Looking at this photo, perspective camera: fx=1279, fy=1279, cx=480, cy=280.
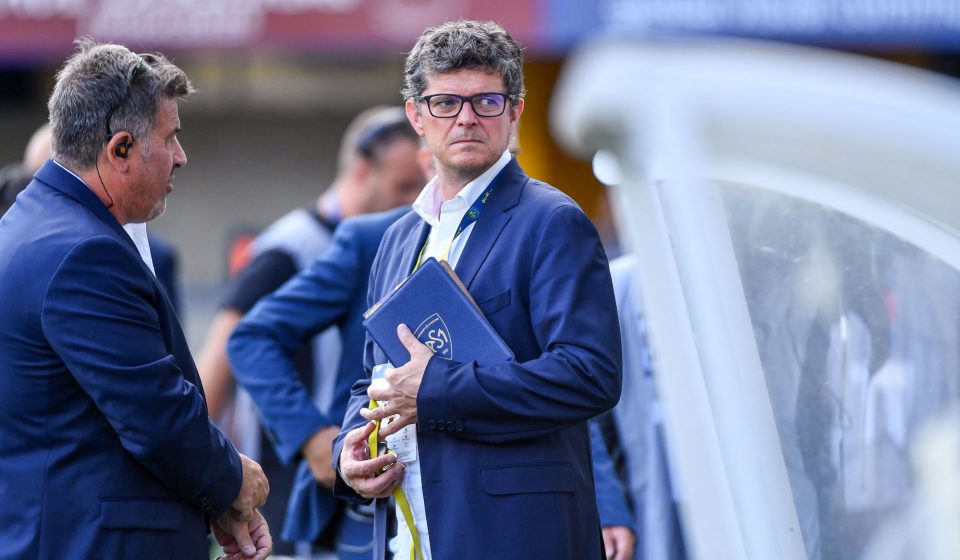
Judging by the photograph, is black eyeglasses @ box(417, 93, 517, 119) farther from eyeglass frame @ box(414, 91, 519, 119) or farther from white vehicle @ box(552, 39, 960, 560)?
white vehicle @ box(552, 39, 960, 560)

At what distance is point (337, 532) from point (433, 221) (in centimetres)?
132

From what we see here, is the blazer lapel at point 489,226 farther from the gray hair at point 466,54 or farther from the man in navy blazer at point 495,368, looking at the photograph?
the gray hair at point 466,54

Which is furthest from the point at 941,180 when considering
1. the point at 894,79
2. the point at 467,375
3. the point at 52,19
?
the point at 52,19

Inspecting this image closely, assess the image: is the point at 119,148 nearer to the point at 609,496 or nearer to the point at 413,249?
the point at 413,249

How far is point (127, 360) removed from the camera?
2.62 m

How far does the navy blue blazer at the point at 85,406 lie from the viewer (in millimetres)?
2586

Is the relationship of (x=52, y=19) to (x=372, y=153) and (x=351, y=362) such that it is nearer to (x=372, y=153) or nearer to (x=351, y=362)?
(x=372, y=153)

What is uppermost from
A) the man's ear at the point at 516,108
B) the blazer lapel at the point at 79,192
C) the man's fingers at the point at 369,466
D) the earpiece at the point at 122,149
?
the man's ear at the point at 516,108

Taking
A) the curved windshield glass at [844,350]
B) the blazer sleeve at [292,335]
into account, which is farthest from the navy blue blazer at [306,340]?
the curved windshield glass at [844,350]

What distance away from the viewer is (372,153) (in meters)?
4.70

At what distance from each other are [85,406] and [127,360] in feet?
0.46

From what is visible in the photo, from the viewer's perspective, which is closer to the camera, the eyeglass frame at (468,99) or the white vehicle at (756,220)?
the white vehicle at (756,220)

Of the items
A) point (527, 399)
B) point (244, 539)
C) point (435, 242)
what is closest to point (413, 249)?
point (435, 242)

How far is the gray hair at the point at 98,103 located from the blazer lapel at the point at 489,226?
75cm
